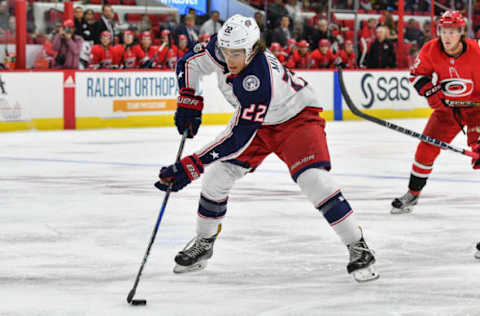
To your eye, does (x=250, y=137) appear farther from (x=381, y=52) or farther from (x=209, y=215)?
(x=381, y=52)

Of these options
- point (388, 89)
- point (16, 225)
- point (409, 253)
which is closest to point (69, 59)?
point (388, 89)

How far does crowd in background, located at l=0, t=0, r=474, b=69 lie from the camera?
42.1 ft

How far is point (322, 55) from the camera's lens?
15.6m

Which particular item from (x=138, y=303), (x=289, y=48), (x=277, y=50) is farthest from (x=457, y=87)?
(x=289, y=48)

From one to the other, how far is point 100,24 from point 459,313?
35.4 feet

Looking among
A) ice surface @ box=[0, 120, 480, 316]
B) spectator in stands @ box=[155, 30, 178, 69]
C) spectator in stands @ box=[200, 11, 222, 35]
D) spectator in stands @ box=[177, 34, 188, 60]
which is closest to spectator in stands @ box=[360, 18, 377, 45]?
spectator in stands @ box=[200, 11, 222, 35]

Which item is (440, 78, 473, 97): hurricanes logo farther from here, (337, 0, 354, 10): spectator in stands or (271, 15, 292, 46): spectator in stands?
(337, 0, 354, 10): spectator in stands

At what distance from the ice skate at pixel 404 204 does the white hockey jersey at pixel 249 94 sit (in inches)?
79.2

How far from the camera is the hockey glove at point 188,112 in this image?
13.6 ft

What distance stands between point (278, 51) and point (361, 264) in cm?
1132

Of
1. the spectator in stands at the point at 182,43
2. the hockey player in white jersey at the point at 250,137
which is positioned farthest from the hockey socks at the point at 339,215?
the spectator in stands at the point at 182,43

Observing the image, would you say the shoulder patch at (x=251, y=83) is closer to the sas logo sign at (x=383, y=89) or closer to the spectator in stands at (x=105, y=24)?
the spectator in stands at (x=105, y=24)

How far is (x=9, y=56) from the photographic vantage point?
12320mm

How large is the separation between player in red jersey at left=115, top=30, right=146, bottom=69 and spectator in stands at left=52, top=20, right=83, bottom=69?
810 mm
